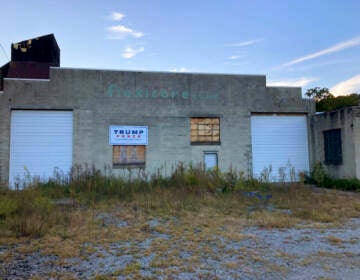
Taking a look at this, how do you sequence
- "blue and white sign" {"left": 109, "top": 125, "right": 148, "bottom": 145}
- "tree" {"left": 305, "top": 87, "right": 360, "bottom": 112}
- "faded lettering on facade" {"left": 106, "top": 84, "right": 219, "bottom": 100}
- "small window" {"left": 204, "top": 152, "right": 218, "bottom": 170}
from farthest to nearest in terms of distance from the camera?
"tree" {"left": 305, "top": 87, "right": 360, "bottom": 112}
"small window" {"left": 204, "top": 152, "right": 218, "bottom": 170}
"faded lettering on facade" {"left": 106, "top": 84, "right": 219, "bottom": 100}
"blue and white sign" {"left": 109, "top": 125, "right": 148, "bottom": 145}

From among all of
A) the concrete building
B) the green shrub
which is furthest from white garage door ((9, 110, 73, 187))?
the green shrub

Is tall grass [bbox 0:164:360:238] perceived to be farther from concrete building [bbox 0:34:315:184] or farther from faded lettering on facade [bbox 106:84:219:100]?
faded lettering on facade [bbox 106:84:219:100]

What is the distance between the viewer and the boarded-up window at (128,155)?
15766mm

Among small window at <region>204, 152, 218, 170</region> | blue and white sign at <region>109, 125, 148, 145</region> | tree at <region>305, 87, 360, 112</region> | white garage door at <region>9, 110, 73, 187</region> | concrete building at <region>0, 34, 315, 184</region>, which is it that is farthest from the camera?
tree at <region>305, 87, 360, 112</region>

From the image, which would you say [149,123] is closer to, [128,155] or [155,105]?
[155,105]

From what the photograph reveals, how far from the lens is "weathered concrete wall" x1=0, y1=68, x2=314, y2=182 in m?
15.4

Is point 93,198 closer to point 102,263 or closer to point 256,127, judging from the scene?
point 102,263

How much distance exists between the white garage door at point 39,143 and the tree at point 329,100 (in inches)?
1021

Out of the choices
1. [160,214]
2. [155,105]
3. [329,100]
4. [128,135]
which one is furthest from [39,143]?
[329,100]

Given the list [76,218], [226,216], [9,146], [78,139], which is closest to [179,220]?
[226,216]

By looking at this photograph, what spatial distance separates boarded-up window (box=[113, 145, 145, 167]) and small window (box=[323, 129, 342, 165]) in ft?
31.6

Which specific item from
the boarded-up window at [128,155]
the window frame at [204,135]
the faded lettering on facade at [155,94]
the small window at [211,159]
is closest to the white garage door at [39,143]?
the boarded-up window at [128,155]

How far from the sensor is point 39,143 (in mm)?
15180

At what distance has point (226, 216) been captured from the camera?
319 inches
